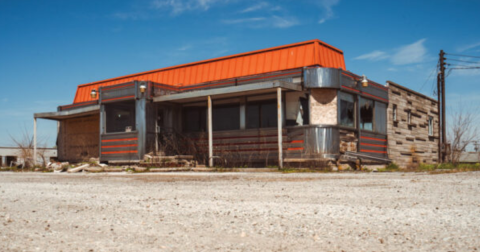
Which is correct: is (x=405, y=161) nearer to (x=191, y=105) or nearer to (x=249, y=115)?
(x=249, y=115)

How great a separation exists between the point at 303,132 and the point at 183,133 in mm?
6141

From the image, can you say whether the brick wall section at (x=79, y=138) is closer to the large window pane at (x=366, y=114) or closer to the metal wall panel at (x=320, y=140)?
the metal wall panel at (x=320, y=140)

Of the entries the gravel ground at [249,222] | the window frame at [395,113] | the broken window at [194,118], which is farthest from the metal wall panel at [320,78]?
the gravel ground at [249,222]

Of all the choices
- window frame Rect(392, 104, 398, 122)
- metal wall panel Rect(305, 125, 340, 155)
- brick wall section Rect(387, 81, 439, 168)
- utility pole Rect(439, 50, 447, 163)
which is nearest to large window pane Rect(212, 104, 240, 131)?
metal wall panel Rect(305, 125, 340, 155)

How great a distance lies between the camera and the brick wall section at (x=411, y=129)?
20.0 metres

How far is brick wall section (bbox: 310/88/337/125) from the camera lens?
52.7ft

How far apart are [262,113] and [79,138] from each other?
11151 millimetres

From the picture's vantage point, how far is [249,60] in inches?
734

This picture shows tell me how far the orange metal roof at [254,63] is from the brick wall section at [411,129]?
370cm

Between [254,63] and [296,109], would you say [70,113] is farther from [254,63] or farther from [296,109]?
[296,109]

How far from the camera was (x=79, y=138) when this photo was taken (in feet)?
76.8

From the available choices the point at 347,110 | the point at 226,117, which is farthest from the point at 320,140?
the point at 226,117

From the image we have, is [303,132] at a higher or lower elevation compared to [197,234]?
higher

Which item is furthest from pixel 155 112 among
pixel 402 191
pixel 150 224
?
pixel 150 224
